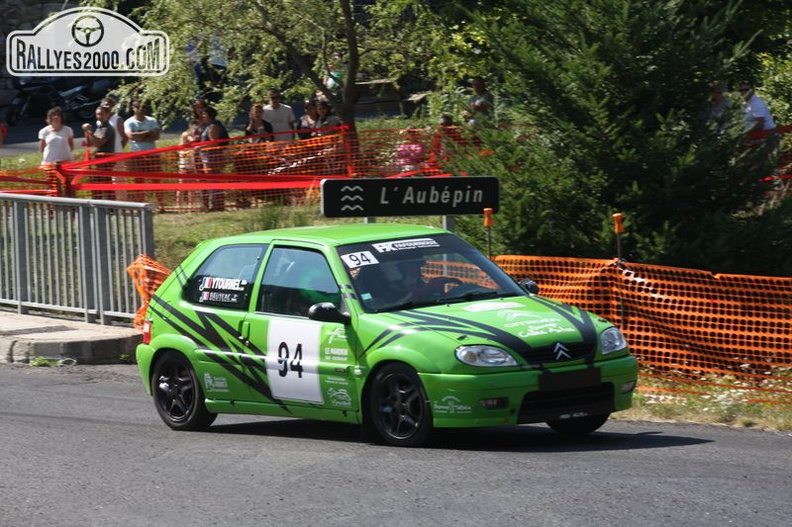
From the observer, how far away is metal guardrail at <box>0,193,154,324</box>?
14891mm

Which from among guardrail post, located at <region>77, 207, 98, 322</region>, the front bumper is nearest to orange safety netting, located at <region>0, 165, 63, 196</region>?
guardrail post, located at <region>77, 207, 98, 322</region>

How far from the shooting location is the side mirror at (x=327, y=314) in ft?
28.9

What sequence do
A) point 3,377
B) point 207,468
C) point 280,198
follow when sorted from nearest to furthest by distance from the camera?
point 207,468 → point 3,377 → point 280,198

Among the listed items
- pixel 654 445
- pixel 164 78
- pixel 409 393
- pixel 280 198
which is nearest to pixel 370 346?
pixel 409 393

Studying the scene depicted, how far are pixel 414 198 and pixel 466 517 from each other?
4.99m

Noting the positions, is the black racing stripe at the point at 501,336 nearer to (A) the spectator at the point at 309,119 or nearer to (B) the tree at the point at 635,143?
(B) the tree at the point at 635,143

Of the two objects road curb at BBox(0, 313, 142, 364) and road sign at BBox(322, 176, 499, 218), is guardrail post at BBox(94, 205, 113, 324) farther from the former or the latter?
road sign at BBox(322, 176, 499, 218)

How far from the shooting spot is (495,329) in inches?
331

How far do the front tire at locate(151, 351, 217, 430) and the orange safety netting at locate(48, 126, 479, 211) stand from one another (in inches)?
338

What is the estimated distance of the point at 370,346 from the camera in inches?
341

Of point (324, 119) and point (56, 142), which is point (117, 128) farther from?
point (324, 119)

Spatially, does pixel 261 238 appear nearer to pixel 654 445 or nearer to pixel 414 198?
pixel 414 198

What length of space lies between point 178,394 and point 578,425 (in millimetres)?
3049

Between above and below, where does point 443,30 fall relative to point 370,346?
above
